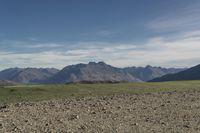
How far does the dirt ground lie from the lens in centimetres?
2864

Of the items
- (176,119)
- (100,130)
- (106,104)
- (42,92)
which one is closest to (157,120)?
(176,119)

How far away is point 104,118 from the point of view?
3356 centimetres

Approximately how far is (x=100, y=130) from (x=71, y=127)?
226cm

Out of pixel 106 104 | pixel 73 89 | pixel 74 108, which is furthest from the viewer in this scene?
pixel 73 89

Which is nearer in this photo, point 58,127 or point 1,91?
point 58,127

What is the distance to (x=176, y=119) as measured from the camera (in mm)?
33031

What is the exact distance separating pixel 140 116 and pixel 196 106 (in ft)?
30.9

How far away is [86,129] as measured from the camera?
2855 cm

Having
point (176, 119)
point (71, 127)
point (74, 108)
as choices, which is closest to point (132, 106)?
point (74, 108)

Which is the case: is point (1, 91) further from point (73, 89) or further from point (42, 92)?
point (73, 89)

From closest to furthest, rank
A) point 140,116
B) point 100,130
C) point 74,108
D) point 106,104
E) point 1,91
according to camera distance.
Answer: point 100,130, point 140,116, point 74,108, point 106,104, point 1,91

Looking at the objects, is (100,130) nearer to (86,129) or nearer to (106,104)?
(86,129)

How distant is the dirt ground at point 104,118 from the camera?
28.6 metres

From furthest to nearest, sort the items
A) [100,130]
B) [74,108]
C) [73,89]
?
1. [73,89]
2. [74,108]
3. [100,130]
